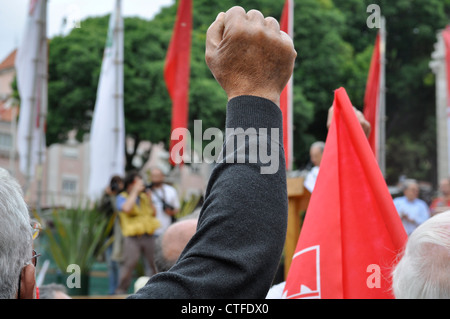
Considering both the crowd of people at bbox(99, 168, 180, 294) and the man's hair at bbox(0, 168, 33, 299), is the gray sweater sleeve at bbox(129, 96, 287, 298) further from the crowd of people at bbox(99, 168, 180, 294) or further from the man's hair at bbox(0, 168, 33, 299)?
the crowd of people at bbox(99, 168, 180, 294)

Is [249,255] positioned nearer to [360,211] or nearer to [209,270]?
[209,270]

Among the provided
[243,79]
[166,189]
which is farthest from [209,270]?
[166,189]

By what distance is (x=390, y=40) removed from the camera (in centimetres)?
2733

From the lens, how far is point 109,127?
33.1ft

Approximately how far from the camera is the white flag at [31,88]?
10008 mm

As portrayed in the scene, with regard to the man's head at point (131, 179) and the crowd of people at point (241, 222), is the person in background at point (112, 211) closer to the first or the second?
the man's head at point (131, 179)

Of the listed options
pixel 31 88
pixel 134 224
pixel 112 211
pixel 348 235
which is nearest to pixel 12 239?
pixel 348 235

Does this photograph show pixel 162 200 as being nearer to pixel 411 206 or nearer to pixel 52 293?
pixel 411 206

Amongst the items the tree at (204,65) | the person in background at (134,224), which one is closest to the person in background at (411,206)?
the person in background at (134,224)

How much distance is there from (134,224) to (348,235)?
584 cm

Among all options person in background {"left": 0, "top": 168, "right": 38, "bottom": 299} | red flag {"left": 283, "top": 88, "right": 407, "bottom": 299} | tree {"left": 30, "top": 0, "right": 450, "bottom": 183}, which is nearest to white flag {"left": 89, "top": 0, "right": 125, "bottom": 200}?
red flag {"left": 283, "top": 88, "right": 407, "bottom": 299}

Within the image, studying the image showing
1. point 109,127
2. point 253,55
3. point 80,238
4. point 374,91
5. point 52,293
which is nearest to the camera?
point 253,55

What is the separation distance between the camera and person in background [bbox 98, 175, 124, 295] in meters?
8.16

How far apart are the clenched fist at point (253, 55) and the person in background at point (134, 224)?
6361mm
